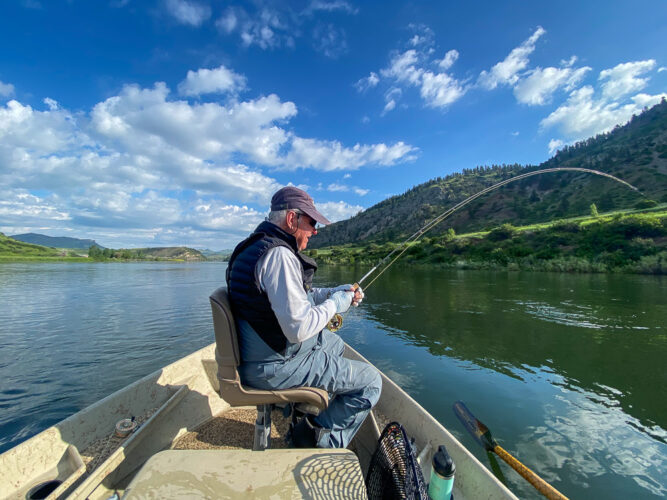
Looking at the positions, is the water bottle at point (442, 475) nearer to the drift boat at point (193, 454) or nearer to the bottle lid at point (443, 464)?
the bottle lid at point (443, 464)

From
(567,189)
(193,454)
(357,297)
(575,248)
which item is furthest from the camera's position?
(567,189)

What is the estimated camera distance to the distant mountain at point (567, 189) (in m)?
78.6

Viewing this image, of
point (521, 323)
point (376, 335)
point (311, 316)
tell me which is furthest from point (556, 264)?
point (311, 316)

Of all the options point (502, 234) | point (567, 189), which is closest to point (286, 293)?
point (502, 234)

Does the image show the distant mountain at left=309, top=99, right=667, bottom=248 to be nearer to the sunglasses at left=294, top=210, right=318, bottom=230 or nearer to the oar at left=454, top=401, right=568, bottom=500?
the oar at left=454, top=401, right=568, bottom=500

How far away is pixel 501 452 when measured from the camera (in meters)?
3.93

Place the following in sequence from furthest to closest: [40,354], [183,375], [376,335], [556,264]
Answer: [556,264], [376,335], [40,354], [183,375]

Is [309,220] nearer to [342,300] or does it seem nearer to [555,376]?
[342,300]

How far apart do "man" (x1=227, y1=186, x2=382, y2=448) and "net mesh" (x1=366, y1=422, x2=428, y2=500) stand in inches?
13.9

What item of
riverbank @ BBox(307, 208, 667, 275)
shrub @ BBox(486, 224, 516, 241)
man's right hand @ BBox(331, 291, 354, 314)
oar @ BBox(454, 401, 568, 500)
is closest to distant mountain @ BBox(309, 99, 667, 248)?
riverbank @ BBox(307, 208, 667, 275)

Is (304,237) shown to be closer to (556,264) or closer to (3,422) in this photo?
(3,422)

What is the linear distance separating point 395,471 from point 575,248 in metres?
54.4

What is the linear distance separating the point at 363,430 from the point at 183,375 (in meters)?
3.50

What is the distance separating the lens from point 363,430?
4.14m
